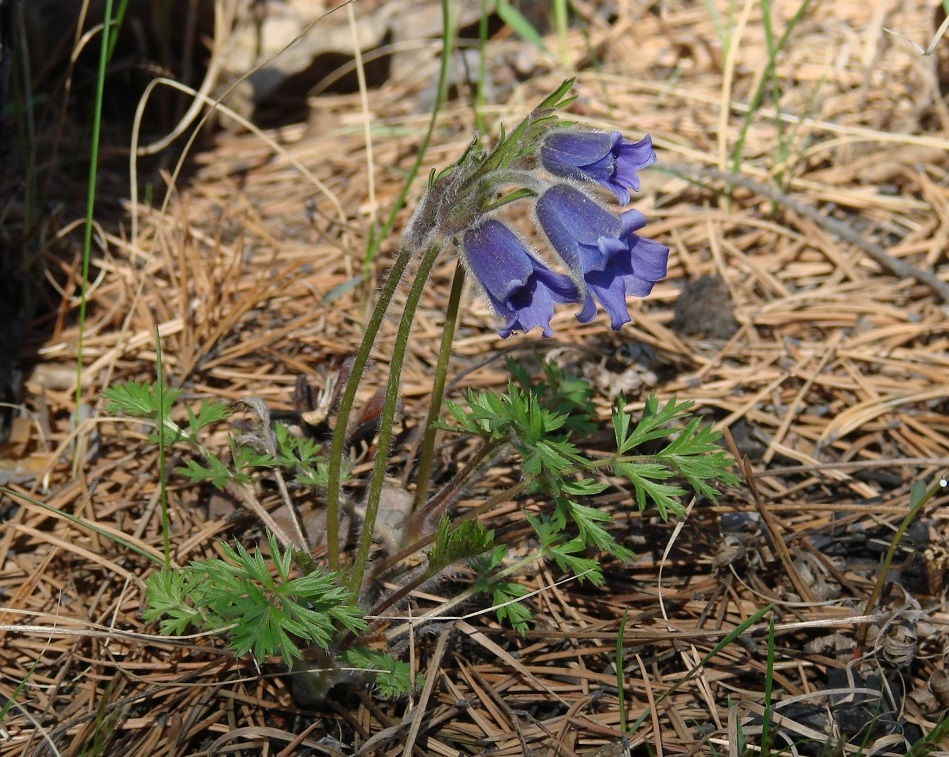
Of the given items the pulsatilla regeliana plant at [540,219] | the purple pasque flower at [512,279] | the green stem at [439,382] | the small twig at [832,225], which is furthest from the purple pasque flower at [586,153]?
the small twig at [832,225]

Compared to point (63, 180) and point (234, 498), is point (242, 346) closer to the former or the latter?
point (234, 498)

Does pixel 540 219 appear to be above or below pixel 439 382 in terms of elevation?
above

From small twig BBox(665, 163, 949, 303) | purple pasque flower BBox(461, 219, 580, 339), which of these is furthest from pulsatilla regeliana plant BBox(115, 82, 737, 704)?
small twig BBox(665, 163, 949, 303)

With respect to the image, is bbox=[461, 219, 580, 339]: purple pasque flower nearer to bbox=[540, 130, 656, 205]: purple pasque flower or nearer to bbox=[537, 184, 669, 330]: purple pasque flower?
bbox=[537, 184, 669, 330]: purple pasque flower

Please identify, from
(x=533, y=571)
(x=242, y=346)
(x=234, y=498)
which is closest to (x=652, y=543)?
(x=533, y=571)

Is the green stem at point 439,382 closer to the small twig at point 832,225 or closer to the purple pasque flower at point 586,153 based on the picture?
the purple pasque flower at point 586,153

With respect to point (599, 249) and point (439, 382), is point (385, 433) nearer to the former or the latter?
point (439, 382)

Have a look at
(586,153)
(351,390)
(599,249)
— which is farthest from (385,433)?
(586,153)
